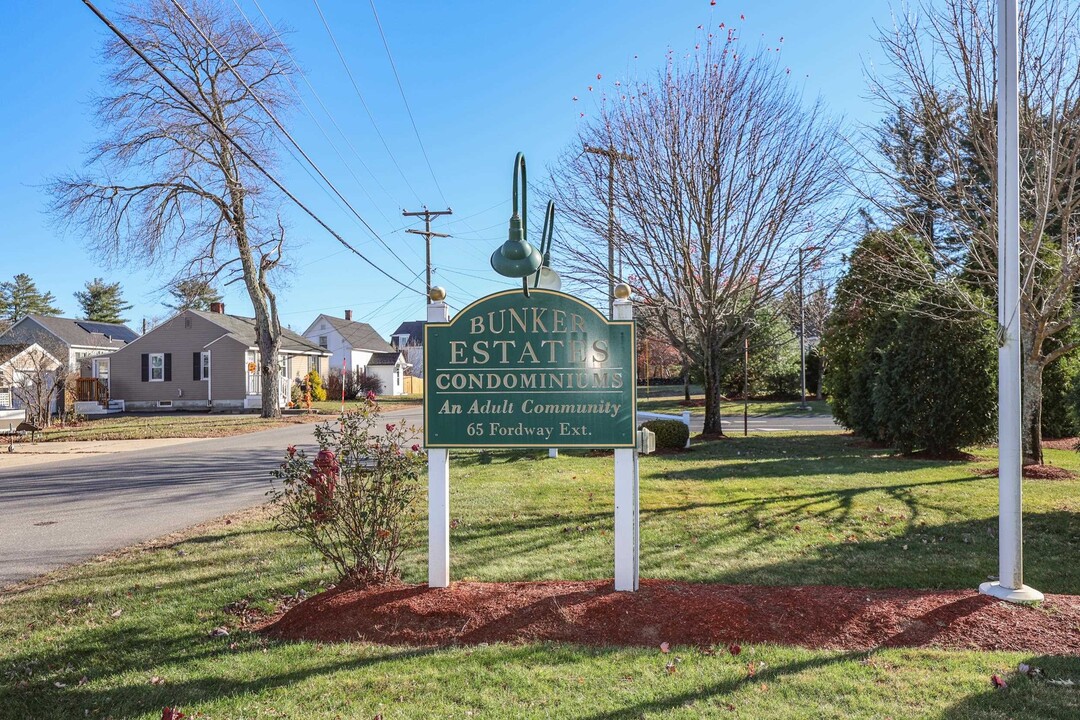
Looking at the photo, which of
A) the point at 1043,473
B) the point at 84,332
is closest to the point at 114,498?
the point at 1043,473

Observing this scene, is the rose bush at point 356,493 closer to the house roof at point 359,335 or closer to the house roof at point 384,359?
the house roof at point 359,335

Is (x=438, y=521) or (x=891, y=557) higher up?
(x=438, y=521)

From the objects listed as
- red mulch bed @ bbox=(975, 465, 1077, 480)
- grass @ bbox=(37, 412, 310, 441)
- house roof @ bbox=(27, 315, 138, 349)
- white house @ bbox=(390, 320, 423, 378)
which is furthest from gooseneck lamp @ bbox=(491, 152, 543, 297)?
white house @ bbox=(390, 320, 423, 378)

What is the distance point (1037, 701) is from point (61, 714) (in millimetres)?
4856

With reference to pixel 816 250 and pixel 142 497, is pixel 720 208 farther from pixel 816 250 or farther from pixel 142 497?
pixel 142 497

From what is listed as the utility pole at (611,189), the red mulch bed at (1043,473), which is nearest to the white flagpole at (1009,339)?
the red mulch bed at (1043,473)

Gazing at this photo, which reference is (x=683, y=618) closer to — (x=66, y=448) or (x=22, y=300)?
(x=66, y=448)

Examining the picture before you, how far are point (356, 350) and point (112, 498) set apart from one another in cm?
4329

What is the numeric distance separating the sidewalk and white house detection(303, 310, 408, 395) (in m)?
30.8

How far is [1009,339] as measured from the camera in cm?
496

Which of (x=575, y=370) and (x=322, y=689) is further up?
(x=575, y=370)

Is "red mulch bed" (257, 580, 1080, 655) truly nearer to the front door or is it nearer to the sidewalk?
the sidewalk

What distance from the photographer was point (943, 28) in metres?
9.52

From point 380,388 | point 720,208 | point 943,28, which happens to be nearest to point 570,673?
point 943,28
